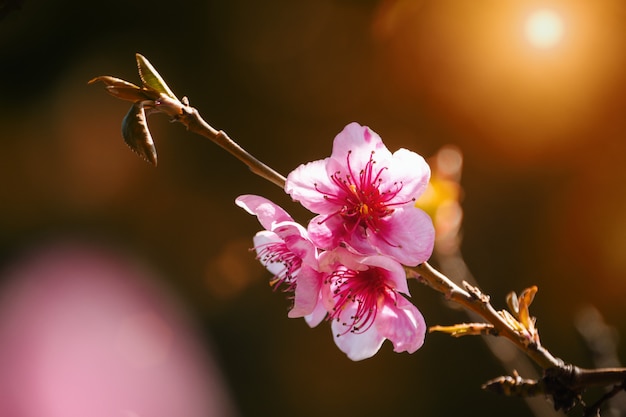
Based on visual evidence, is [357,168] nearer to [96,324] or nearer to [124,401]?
[124,401]

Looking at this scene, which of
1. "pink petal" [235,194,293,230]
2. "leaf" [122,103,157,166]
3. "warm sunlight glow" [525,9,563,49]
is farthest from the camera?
"warm sunlight glow" [525,9,563,49]

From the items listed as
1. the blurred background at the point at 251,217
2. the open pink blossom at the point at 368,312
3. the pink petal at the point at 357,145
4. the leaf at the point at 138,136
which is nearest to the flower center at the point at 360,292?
the open pink blossom at the point at 368,312

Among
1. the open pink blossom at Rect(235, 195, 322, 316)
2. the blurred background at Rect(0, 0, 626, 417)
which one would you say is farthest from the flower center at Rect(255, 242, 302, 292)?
the blurred background at Rect(0, 0, 626, 417)

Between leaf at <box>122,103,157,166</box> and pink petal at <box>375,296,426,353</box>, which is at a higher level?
leaf at <box>122,103,157,166</box>

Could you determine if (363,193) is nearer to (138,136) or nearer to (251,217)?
(138,136)

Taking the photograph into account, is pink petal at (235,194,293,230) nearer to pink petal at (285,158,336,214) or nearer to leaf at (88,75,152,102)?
pink petal at (285,158,336,214)

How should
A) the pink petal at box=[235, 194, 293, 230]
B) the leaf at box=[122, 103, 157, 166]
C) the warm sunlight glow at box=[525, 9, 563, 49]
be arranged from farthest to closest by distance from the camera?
1. the warm sunlight glow at box=[525, 9, 563, 49]
2. the pink petal at box=[235, 194, 293, 230]
3. the leaf at box=[122, 103, 157, 166]
